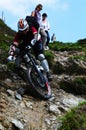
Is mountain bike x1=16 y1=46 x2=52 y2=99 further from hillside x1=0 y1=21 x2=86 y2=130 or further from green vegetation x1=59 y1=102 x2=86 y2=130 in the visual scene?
green vegetation x1=59 y1=102 x2=86 y2=130

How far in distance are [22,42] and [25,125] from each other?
355cm

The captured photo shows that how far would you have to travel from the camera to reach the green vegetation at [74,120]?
12219 millimetres

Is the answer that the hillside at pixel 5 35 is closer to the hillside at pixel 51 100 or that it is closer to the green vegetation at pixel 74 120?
the hillside at pixel 51 100

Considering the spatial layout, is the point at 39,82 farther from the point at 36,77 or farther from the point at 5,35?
the point at 5,35

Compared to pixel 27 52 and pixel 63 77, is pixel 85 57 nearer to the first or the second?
pixel 63 77

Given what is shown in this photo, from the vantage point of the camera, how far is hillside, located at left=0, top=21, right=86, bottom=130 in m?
12.5

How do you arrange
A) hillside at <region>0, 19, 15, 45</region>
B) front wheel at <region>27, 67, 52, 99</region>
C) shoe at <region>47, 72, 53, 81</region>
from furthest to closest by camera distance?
1. hillside at <region>0, 19, 15, 45</region>
2. shoe at <region>47, 72, 53, 81</region>
3. front wheel at <region>27, 67, 52, 99</region>

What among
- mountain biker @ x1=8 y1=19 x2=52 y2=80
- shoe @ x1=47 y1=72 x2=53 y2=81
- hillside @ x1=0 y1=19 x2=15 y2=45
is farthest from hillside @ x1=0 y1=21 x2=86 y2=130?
hillside @ x1=0 y1=19 x2=15 y2=45

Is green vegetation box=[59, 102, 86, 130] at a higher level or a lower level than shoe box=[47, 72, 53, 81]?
lower

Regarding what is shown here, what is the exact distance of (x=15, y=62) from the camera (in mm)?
15688

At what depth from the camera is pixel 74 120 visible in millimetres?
12383

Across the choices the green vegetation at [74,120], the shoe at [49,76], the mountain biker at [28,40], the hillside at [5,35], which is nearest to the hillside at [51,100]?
the green vegetation at [74,120]

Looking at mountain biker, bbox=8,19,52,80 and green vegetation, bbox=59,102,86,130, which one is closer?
green vegetation, bbox=59,102,86,130

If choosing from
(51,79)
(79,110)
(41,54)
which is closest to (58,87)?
(51,79)
